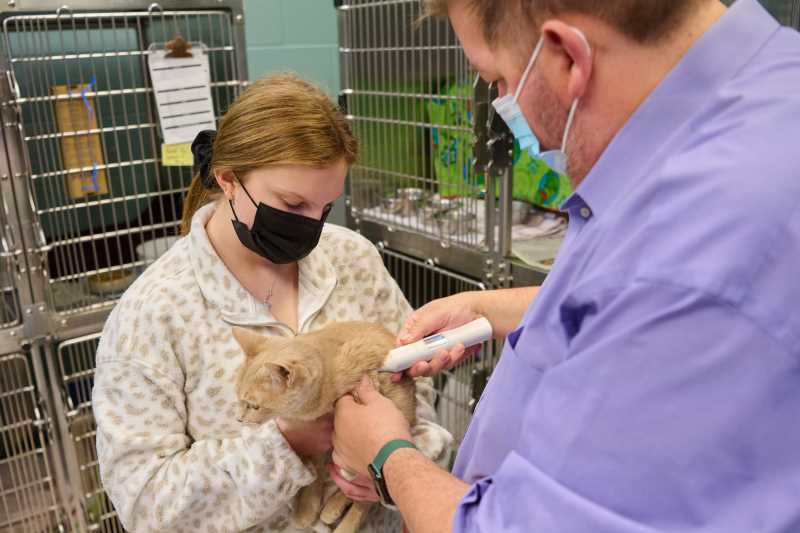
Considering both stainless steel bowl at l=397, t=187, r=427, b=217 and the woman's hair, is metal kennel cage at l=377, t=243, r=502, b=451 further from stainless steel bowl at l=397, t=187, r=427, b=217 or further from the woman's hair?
the woman's hair

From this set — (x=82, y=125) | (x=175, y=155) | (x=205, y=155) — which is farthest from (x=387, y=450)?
(x=82, y=125)

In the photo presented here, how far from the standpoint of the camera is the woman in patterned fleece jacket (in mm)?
1265

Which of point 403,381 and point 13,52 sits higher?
point 13,52

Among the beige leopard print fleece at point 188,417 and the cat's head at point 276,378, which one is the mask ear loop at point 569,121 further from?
the beige leopard print fleece at point 188,417

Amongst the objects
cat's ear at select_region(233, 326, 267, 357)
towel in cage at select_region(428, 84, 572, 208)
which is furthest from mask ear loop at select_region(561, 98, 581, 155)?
towel in cage at select_region(428, 84, 572, 208)

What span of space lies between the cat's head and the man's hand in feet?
0.25

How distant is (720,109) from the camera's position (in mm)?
693

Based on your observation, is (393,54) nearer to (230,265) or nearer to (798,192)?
(230,265)

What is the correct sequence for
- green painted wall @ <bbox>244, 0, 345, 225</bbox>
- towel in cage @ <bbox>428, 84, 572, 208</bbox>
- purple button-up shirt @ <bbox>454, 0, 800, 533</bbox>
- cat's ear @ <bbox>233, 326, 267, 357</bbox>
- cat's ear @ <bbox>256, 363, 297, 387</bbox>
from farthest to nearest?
green painted wall @ <bbox>244, 0, 345, 225</bbox>, towel in cage @ <bbox>428, 84, 572, 208</bbox>, cat's ear @ <bbox>233, 326, 267, 357</bbox>, cat's ear @ <bbox>256, 363, 297, 387</bbox>, purple button-up shirt @ <bbox>454, 0, 800, 533</bbox>

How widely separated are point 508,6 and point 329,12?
244cm

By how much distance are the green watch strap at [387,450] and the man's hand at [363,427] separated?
0.02 metres

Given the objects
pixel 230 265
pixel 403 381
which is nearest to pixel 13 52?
pixel 230 265

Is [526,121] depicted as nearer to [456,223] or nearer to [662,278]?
[662,278]

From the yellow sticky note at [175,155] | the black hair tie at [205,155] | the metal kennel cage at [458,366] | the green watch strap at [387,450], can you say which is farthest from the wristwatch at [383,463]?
the yellow sticky note at [175,155]
